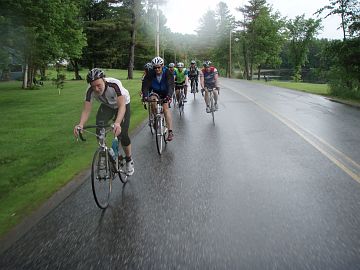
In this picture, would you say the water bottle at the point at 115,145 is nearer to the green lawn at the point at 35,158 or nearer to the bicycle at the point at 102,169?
the bicycle at the point at 102,169

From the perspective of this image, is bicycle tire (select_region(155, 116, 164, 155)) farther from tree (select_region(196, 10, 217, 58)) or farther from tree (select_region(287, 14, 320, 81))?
tree (select_region(196, 10, 217, 58))

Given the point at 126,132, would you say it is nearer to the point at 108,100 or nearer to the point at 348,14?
the point at 108,100

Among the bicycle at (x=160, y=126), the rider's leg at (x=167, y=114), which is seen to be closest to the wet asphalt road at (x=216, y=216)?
the bicycle at (x=160, y=126)

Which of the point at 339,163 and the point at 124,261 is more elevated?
the point at 339,163

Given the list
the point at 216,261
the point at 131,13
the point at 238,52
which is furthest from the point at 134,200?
the point at 238,52

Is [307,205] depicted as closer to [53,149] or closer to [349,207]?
[349,207]

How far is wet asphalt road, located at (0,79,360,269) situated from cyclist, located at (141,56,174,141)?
119 cm

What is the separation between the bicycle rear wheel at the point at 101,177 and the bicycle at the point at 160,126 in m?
3.08

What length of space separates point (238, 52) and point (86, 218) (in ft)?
258

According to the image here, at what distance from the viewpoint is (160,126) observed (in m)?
9.01

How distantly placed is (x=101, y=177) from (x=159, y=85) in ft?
14.4

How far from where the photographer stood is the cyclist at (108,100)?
543 centimetres

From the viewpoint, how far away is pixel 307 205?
5.31m

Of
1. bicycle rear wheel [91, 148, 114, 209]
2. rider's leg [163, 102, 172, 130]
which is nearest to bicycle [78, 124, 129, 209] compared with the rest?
bicycle rear wheel [91, 148, 114, 209]
